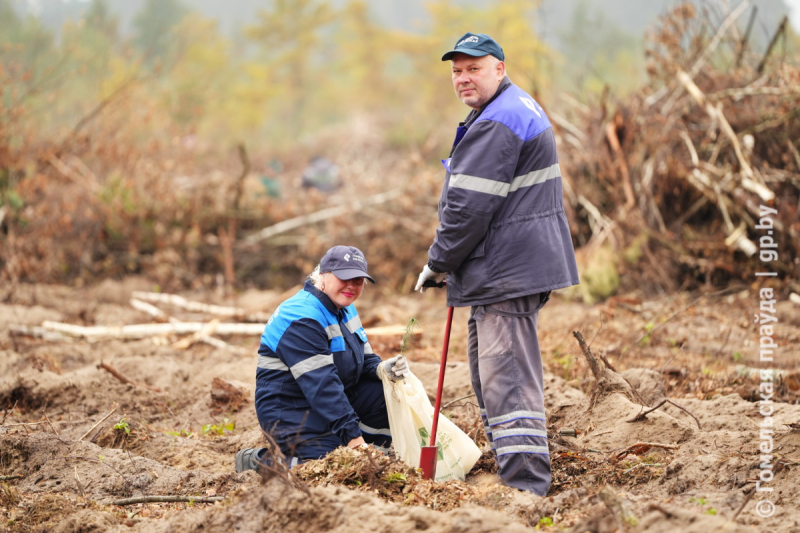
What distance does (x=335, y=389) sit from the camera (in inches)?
144

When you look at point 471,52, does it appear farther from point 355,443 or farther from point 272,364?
point 355,443

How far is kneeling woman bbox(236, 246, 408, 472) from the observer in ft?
11.9

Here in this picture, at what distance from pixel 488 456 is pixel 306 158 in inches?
903

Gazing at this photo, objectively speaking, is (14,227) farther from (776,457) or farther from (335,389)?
(776,457)

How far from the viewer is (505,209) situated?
11.4 feet

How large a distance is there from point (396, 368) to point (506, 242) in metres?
1.01

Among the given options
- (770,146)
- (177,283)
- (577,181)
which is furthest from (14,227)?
(770,146)

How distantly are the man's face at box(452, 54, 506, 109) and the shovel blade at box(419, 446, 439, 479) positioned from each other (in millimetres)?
1861

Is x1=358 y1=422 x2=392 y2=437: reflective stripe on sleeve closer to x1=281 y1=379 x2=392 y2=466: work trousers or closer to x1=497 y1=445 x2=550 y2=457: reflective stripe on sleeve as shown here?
x1=281 y1=379 x2=392 y2=466: work trousers

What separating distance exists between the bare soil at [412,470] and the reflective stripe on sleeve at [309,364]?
522 mm

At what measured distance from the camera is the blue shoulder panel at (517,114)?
133 inches

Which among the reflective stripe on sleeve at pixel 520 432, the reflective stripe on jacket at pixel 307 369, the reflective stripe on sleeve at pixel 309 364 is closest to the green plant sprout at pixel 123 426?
the reflective stripe on jacket at pixel 307 369

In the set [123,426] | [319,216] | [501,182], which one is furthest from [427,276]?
[319,216]

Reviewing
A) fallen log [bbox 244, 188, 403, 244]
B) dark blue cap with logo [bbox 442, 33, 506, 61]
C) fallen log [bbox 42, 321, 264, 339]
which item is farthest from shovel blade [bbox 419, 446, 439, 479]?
fallen log [bbox 244, 188, 403, 244]
